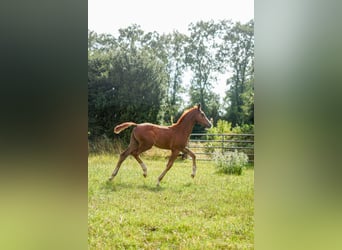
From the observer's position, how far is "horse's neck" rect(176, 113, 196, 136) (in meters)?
3.80

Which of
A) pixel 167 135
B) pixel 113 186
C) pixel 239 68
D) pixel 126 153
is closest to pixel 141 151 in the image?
pixel 126 153

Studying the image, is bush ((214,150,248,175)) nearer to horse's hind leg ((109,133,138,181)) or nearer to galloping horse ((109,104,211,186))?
galloping horse ((109,104,211,186))

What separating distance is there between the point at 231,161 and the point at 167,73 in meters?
1.09

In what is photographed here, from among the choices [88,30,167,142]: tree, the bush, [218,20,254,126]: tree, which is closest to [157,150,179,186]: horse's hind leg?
the bush

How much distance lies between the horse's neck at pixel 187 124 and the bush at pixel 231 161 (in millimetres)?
355

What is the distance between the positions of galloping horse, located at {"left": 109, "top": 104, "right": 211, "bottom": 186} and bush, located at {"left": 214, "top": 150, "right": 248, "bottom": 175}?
25 centimetres

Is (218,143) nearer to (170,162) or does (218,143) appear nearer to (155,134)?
(170,162)
